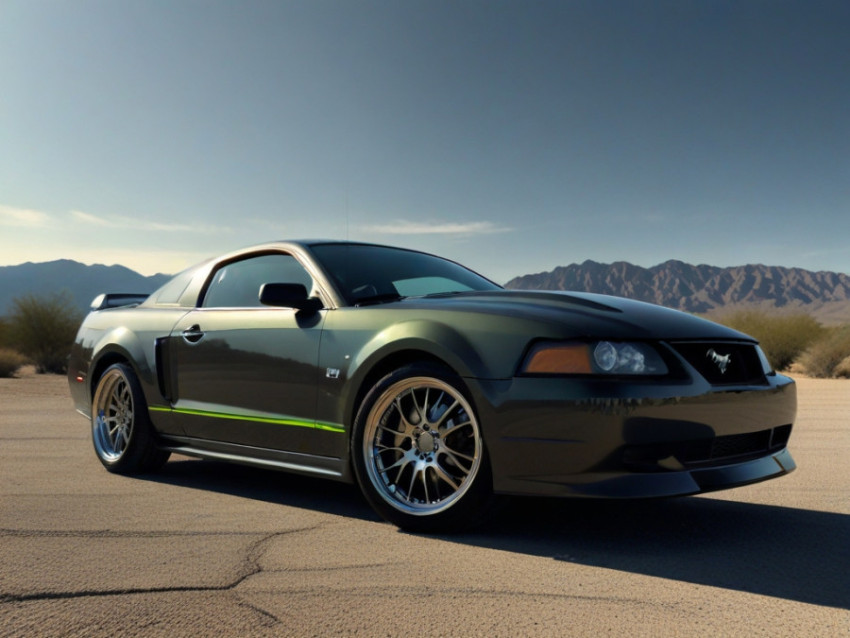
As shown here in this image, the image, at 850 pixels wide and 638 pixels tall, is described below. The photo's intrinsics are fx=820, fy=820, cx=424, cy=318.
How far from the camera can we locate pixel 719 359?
372 cm

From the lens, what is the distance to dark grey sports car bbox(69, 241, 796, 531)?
11.1 ft

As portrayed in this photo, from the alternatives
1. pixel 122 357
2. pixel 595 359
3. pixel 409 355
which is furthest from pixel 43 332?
pixel 595 359

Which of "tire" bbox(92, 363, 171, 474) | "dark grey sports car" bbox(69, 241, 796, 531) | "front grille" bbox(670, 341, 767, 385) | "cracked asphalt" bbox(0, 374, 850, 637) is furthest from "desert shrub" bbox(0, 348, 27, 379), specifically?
"front grille" bbox(670, 341, 767, 385)

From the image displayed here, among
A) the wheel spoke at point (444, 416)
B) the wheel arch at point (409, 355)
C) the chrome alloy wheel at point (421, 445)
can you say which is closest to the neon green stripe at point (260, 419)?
the wheel arch at point (409, 355)

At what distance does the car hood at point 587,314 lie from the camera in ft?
11.6

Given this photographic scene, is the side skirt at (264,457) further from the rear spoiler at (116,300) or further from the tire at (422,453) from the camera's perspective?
the rear spoiler at (116,300)

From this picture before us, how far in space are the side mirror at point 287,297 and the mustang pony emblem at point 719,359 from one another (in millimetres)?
1989

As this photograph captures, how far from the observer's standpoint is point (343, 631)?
247cm

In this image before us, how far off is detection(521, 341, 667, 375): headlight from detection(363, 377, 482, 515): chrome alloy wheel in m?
0.40

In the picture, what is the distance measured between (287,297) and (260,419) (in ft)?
2.42

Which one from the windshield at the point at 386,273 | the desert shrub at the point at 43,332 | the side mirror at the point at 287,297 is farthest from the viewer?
the desert shrub at the point at 43,332

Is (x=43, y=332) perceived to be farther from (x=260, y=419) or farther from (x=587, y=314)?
(x=587, y=314)

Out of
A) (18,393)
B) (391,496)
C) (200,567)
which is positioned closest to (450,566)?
(391,496)

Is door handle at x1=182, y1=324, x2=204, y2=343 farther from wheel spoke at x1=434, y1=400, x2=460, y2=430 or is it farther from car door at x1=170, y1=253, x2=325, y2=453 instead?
wheel spoke at x1=434, y1=400, x2=460, y2=430
